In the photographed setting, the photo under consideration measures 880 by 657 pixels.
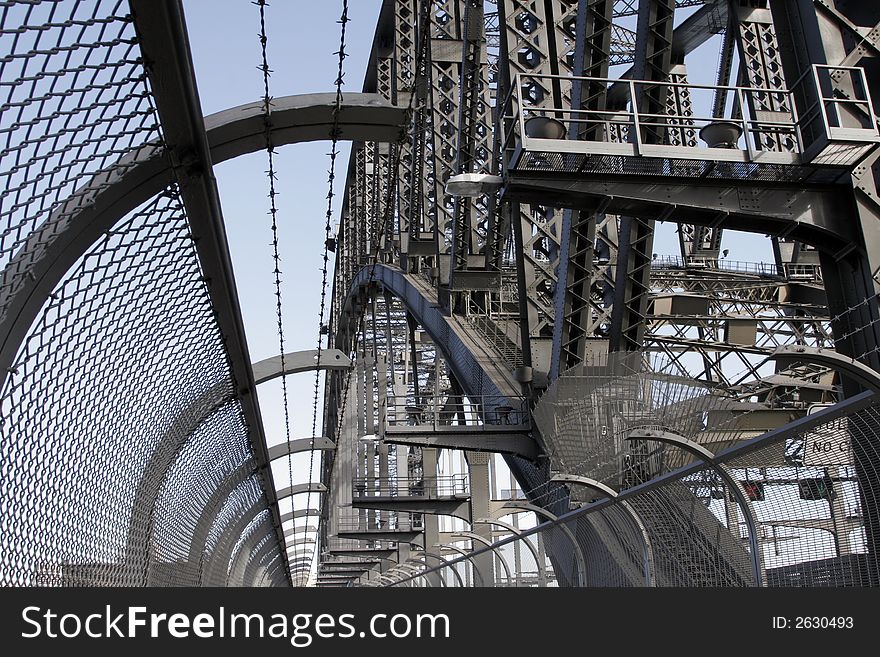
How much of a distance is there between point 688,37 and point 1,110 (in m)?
30.5

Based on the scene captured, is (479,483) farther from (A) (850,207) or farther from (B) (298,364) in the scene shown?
(A) (850,207)

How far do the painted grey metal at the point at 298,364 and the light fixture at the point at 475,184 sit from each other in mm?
8917

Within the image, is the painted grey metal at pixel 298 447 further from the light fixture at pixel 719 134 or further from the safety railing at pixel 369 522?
the light fixture at pixel 719 134

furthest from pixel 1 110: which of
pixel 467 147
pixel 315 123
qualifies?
pixel 467 147

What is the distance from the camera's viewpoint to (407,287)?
103 feet

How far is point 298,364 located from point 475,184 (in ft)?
32.9

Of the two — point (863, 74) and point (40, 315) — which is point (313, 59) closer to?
point (40, 315)

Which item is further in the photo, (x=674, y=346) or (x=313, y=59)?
(x=674, y=346)

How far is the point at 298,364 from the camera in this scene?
67.0 feet

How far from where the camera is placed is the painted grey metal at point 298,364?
2003 cm
